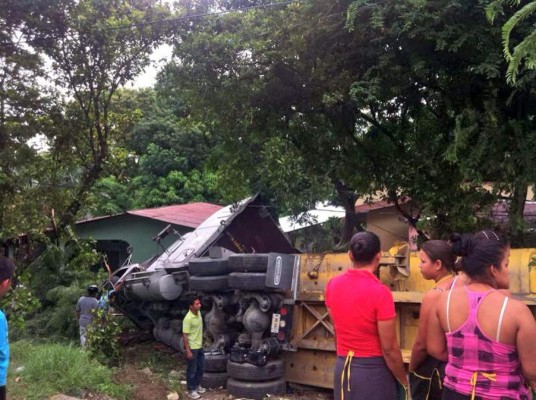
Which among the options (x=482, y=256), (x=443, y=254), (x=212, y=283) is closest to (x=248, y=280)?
(x=212, y=283)

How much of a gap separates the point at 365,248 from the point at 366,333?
18.1 inches

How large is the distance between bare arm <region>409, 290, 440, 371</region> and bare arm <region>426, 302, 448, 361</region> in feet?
0.15

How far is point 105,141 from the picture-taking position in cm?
1167

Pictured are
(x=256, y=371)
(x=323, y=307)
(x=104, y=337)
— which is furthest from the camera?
(x=104, y=337)

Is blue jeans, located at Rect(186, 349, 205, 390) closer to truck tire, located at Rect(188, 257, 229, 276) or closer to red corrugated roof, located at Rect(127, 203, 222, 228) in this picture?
truck tire, located at Rect(188, 257, 229, 276)

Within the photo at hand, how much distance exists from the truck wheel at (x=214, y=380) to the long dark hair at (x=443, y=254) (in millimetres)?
4658

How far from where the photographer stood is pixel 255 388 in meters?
6.77

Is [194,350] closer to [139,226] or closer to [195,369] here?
[195,369]

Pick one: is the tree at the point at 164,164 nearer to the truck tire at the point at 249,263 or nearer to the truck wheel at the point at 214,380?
the truck wheel at the point at 214,380

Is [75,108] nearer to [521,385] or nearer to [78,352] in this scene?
[78,352]

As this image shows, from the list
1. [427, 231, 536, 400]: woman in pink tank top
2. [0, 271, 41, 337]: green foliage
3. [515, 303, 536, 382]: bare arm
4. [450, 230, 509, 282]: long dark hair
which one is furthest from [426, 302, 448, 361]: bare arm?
[0, 271, 41, 337]: green foliage

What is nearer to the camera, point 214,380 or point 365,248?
point 365,248

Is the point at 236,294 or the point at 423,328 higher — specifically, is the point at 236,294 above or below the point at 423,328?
below

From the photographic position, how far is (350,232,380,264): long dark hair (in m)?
3.25
